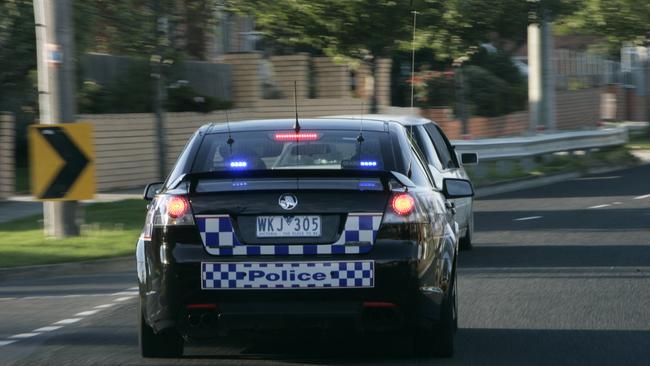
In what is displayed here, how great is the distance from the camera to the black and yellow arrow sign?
48.8 feet

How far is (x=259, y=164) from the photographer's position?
7969 millimetres

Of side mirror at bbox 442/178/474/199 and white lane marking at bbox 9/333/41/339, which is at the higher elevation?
side mirror at bbox 442/178/474/199

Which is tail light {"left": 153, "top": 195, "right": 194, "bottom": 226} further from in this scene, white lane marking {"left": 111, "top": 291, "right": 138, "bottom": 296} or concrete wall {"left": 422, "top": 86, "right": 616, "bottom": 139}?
concrete wall {"left": 422, "top": 86, "right": 616, "bottom": 139}

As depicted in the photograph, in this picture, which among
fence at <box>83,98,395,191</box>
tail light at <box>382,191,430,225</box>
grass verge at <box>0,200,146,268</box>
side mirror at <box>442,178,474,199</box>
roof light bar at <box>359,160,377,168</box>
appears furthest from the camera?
fence at <box>83,98,395,191</box>

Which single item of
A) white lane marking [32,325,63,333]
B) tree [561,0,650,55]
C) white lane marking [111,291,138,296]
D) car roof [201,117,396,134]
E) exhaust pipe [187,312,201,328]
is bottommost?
white lane marking [111,291,138,296]

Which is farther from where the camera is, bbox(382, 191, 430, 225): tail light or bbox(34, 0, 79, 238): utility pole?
bbox(34, 0, 79, 238): utility pole

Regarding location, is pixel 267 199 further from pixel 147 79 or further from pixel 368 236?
pixel 147 79

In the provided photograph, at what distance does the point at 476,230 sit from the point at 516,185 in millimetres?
7886

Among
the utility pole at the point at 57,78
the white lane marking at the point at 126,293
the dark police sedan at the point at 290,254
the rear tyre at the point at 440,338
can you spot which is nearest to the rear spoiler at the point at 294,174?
the dark police sedan at the point at 290,254

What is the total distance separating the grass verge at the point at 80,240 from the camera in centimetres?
1402

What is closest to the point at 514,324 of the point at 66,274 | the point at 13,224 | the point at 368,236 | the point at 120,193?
the point at 368,236

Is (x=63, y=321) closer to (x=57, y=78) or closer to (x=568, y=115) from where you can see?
(x=57, y=78)

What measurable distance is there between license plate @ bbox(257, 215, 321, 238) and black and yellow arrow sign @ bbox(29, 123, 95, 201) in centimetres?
792

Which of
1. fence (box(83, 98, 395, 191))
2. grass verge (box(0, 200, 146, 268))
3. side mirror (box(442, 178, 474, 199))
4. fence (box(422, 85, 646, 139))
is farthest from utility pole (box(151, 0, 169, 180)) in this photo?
side mirror (box(442, 178, 474, 199))
